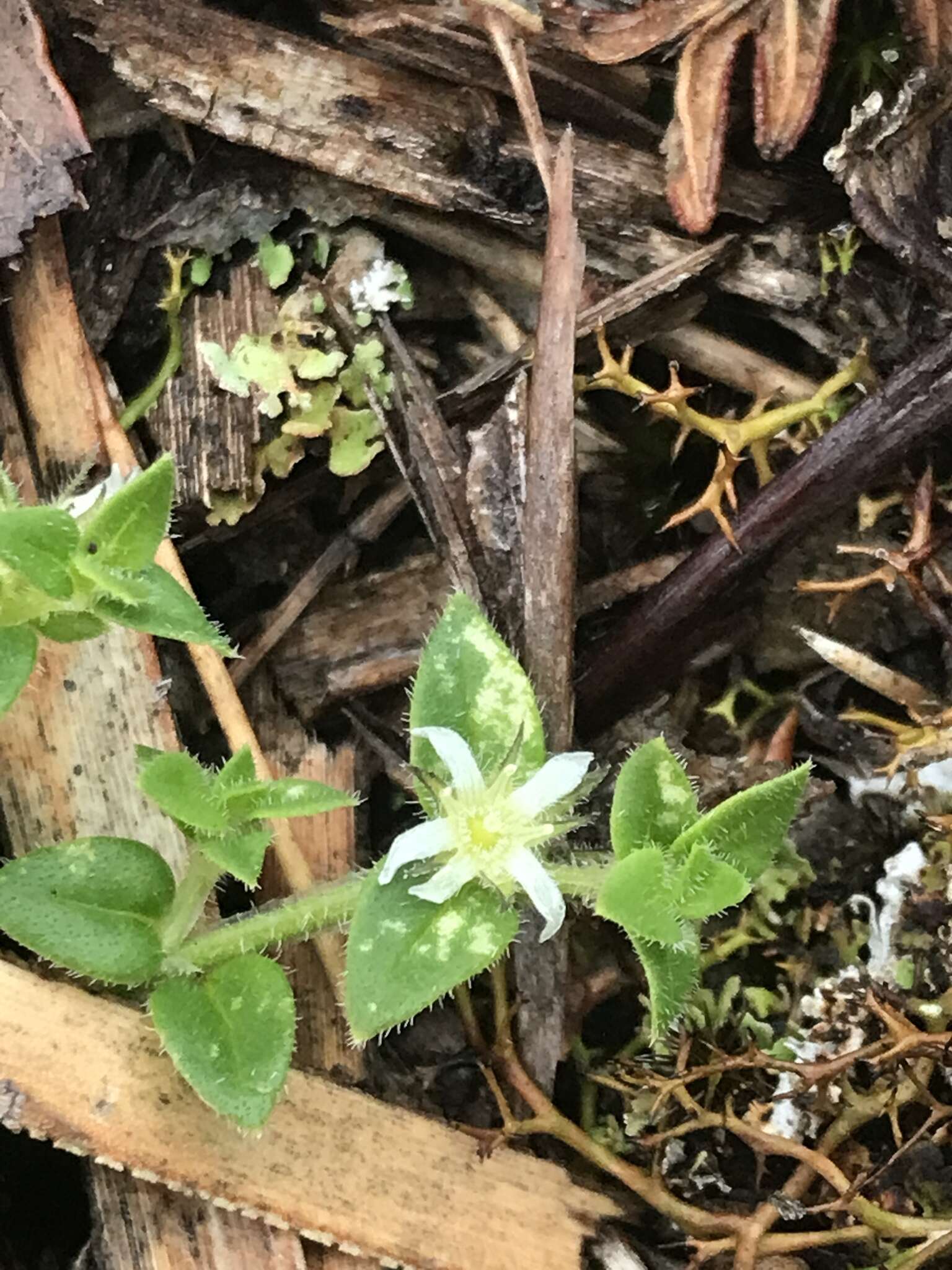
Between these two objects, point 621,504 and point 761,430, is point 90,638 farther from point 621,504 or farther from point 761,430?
point 761,430

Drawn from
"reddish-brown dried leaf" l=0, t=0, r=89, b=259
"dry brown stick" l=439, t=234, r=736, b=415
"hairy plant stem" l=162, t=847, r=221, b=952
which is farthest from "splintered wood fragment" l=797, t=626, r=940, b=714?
"reddish-brown dried leaf" l=0, t=0, r=89, b=259

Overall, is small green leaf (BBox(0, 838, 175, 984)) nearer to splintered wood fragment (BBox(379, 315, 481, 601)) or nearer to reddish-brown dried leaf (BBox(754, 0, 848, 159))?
splintered wood fragment (BBox(379, 315, 481, 601))

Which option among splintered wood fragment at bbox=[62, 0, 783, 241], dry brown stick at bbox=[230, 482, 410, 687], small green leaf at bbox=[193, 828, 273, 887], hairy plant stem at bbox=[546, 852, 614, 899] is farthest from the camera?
dry brown stick at bbox=[230, 482, 410, 687]

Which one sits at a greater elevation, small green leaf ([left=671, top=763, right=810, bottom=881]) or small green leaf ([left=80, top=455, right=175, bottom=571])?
small green leaf ([left=80, top=455, right=175, bottom=571])

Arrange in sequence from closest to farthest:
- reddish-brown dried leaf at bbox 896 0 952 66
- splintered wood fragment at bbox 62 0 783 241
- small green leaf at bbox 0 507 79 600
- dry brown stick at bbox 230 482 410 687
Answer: small green leaf at bbox 0 507 79 600 < reddish-brown dried leaf at bbox 896 0 952 66 < splintered wood fragment at bbox 62 0 783 241 < dry brown stick at bbox 230 482 410 687

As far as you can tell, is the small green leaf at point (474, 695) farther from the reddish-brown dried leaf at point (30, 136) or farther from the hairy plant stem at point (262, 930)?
the reddish-brown dried leaf at point (30, 136)

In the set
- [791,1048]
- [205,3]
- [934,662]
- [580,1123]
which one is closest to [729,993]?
[791,1048]
